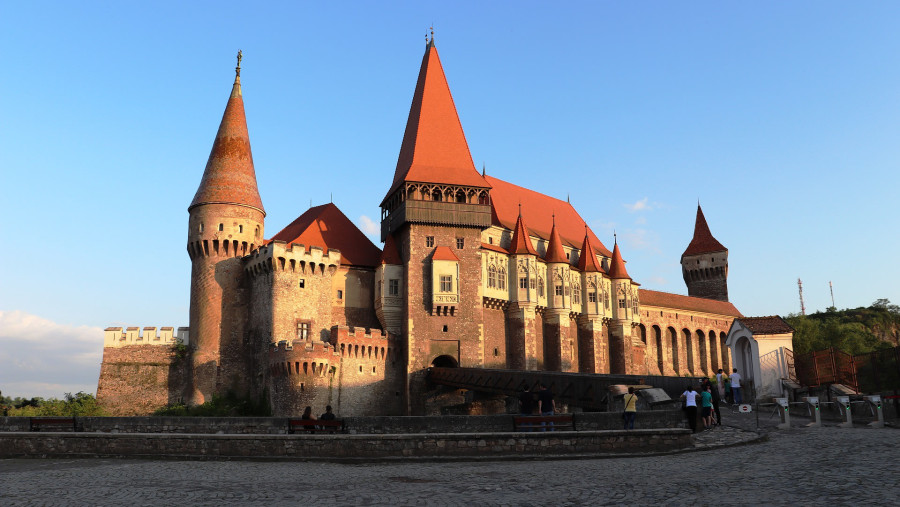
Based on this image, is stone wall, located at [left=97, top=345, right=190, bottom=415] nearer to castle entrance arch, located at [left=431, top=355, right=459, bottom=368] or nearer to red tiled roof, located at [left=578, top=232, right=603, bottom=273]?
castle entrance arch, located at [left=431, top=355, right=459, bottom=368]

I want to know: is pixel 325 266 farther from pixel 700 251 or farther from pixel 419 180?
pixel 700 251

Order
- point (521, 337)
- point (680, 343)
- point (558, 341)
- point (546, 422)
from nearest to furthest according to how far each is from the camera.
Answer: point (546, 422) → point (521, 337) → point (558, 341) → point (680, 343)

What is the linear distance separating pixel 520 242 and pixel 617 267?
10.6 meters

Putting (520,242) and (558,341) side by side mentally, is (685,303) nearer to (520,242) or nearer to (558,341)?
(558,341)

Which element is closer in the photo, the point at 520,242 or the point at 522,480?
the point at 522,480

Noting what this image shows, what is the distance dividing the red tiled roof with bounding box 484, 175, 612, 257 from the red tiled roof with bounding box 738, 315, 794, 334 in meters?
23.7

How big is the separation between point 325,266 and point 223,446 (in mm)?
26236

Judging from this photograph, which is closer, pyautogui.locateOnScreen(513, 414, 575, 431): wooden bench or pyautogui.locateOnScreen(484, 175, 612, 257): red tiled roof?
pyautogui.locateOnScreen(513, 414, 575, 431): wooden bench

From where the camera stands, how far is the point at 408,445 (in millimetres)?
15758

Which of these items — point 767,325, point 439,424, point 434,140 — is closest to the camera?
point 439,424

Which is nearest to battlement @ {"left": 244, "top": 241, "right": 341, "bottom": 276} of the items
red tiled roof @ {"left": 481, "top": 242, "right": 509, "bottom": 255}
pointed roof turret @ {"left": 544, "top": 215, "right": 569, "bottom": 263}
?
red tiled roof @ {"left": 481, "top": 242, "right": 509, "bottom": 255}

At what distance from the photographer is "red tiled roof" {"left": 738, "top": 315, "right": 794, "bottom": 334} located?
2770cm

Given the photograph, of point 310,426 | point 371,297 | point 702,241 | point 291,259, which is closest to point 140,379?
point 291,259

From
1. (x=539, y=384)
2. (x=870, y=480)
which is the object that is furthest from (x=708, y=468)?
(x=539, y=384)
